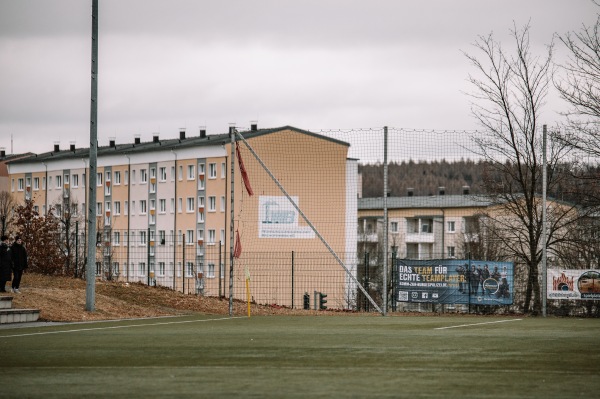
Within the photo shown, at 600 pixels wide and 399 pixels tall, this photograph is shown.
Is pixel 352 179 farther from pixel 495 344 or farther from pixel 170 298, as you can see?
pixel 495 344

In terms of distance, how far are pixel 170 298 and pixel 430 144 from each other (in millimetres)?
8696

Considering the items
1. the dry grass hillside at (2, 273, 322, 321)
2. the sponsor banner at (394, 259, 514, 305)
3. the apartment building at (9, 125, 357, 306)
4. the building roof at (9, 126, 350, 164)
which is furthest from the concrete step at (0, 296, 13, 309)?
the building roof at (9, 126, 350, 164)

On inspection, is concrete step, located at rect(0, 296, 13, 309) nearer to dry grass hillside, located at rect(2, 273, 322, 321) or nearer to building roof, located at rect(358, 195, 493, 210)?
dry grass hillside, located at rect(2, 273, 322, 321)

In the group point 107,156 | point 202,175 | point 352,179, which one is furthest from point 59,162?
point 352,179

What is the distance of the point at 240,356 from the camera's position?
11672 millimetres

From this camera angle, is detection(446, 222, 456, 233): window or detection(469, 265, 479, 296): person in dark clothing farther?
detection(446, 222, 456, 233): window

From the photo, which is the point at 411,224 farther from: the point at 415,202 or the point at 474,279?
the point at 474,279

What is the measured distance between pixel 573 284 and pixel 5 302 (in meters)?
14.2

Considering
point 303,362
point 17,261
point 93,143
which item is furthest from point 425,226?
point 303,362

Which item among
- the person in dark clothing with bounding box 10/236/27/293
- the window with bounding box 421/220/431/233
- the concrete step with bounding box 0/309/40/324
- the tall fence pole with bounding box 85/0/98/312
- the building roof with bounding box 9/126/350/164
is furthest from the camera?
the window with bounding box 421/220/431/233

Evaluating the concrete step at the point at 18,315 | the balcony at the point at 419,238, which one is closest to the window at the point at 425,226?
the balcony at the point at 419,238

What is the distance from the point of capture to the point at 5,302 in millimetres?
21266

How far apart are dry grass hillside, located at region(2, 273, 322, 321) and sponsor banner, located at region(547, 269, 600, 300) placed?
694cm

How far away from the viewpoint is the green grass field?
8562 mm
